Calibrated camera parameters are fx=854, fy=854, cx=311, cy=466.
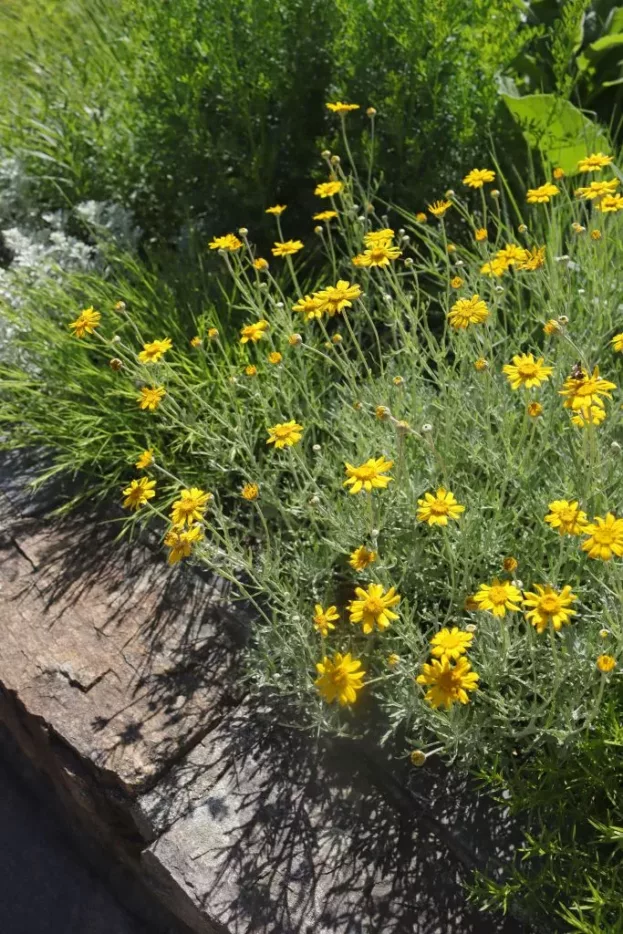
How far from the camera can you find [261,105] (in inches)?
120

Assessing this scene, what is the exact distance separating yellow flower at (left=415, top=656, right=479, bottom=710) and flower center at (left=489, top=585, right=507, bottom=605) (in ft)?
0.36

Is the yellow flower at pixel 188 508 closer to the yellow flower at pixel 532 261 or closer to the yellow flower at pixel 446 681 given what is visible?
the yellow flower at pixel 446 681

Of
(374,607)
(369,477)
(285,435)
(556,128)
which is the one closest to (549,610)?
(374,607)

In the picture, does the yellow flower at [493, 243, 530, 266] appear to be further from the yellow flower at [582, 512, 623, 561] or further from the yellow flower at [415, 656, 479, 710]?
the yellow flower at [415, 656, 479, 710]

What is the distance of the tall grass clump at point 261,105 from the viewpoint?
289cm

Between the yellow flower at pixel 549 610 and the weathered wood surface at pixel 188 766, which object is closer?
the yellow flower at pixel 549 610

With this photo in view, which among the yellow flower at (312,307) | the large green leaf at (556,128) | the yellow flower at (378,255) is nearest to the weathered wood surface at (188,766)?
the yellow flower at (312,307)

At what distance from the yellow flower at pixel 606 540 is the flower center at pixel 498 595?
0.49 ft

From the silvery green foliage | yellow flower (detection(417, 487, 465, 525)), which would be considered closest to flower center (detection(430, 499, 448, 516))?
yellow flower (detection(417, 487, 465, 525))

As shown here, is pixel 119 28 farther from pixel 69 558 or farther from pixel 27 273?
pixel 69 558

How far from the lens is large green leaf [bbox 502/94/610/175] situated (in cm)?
272

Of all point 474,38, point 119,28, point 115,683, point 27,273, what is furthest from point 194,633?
point 119,28

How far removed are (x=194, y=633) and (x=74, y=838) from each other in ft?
2.21

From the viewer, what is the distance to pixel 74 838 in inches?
90.5
